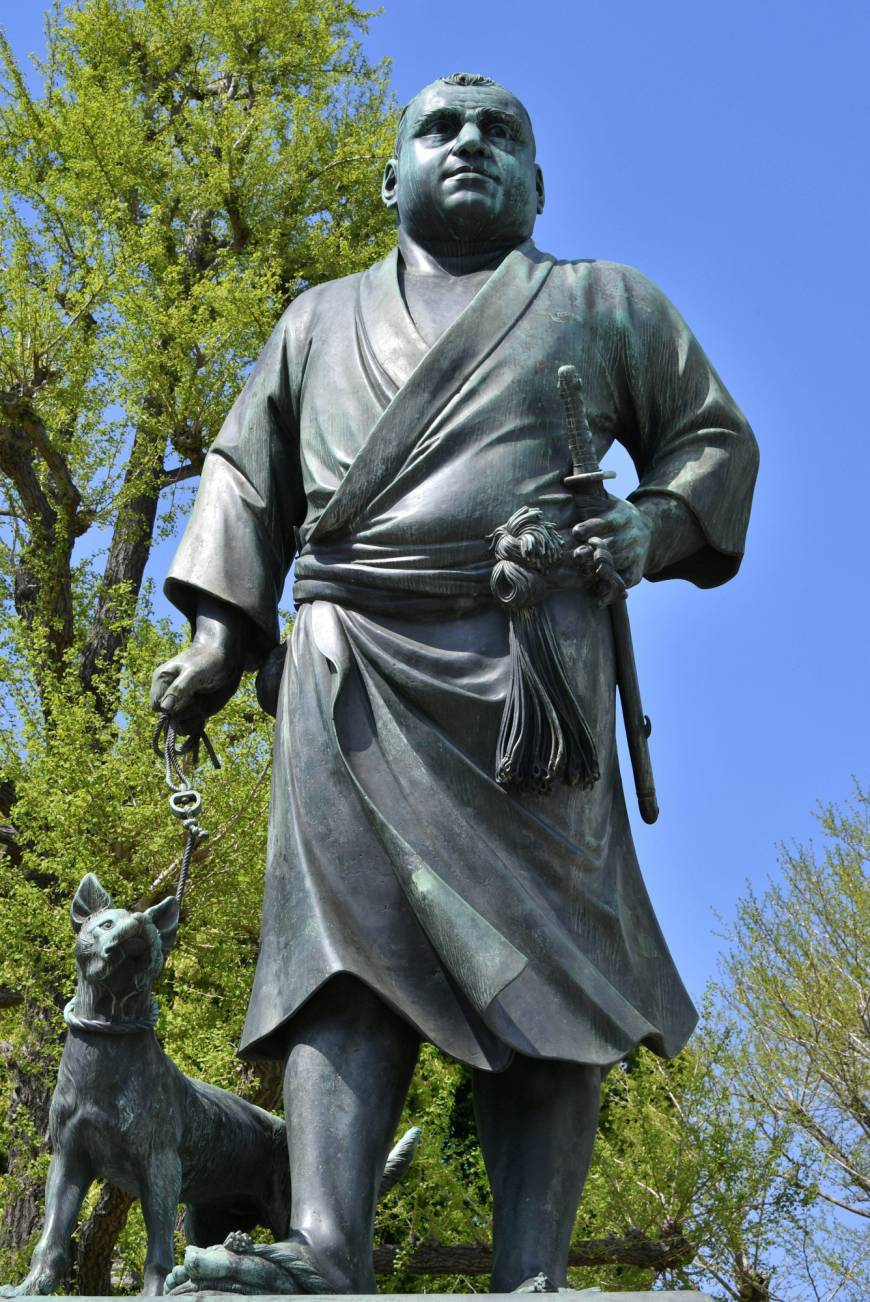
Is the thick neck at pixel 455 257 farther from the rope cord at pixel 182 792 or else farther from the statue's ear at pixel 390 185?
the rope cord at pixel 182 792

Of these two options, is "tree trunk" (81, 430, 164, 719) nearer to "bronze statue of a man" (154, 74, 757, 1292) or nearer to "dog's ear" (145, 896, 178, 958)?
"bronze statue of a man" (154, 74, 757, 1292)

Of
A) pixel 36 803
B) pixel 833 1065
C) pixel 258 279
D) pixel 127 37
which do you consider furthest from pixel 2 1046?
pixel 127 37

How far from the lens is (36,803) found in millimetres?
13938

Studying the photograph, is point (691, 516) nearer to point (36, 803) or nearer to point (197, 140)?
point (36, 803)

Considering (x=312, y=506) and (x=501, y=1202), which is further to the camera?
(x=312, y=506)

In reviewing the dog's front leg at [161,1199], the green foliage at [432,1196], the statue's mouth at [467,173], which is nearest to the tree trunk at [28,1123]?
the green foliage at [432,1196]

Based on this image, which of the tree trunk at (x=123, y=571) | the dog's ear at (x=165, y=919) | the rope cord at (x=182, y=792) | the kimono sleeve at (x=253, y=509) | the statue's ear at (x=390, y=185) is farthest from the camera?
the tree trunk at (x=123, y=571)

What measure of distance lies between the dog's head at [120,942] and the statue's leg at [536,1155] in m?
0.73

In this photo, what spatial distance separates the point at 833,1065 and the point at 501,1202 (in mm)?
15993

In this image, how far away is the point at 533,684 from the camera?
389 centimetres

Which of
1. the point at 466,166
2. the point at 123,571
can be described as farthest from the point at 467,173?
the point at 123,571

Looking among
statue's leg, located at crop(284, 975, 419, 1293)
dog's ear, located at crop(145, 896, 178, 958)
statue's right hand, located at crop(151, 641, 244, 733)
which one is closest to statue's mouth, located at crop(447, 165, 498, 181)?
statue's right hand, located at crop(151, 641, 244, 733)

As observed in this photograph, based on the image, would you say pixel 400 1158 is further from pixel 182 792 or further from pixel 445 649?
pixel 445 649

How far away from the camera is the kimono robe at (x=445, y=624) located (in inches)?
148
